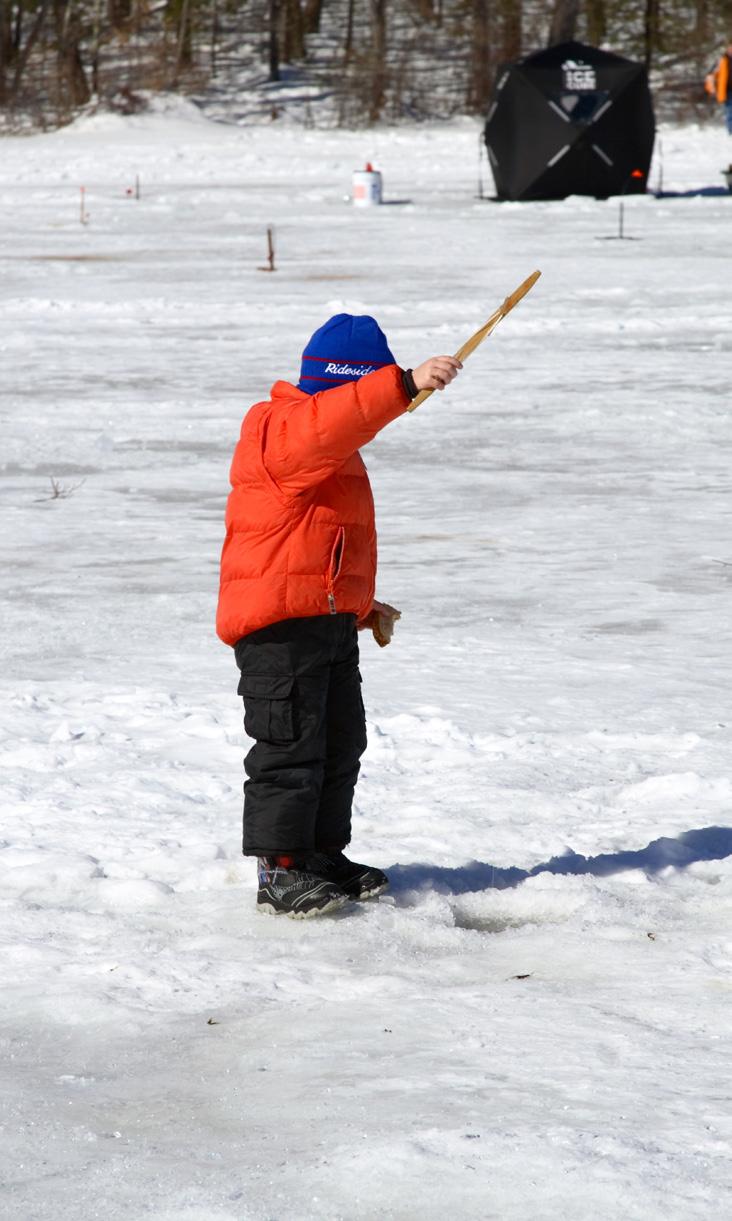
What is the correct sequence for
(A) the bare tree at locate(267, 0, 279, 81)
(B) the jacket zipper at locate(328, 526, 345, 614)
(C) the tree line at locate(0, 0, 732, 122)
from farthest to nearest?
(A) the bare tree at locate(267, 0, 279, 81) → (C) the tree line at locate(0, 0, 732, 122) → (B) the jacket zipper at locate(328, 526, 345, 614)

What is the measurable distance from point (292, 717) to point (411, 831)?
794 millimetres

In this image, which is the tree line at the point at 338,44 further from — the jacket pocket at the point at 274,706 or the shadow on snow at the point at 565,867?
the jacket pocket at the point at 274,706

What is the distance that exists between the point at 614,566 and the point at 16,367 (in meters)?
6.44

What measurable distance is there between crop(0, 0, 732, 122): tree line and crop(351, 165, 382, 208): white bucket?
65.3 feet

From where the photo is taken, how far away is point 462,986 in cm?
347

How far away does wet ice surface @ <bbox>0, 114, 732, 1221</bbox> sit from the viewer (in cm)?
274

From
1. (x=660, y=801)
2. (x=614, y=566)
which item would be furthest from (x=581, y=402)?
(x=660, y=801)

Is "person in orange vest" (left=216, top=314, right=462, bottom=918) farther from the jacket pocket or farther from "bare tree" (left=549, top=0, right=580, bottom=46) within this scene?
"bare tree" (left=549, top=0, right=580, bottom=46)

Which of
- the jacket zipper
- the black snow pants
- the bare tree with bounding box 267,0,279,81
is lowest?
the black snow pants

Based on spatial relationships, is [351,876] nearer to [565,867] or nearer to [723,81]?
[565,867]

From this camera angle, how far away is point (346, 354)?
3688mm

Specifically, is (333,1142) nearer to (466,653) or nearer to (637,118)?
(466,653)

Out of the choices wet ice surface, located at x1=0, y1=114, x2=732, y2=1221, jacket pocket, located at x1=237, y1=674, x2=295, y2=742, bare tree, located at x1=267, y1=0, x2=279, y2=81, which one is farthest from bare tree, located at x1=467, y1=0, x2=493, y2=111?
jacket pocket, located at x1=237, y1=674, x2=295, y2=742

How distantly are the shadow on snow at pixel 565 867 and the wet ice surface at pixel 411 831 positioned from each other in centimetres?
1
